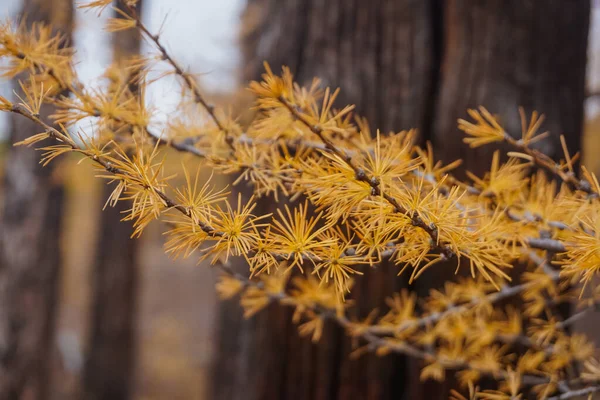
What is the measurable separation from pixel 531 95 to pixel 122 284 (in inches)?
135

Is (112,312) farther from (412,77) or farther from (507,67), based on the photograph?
(507,67)

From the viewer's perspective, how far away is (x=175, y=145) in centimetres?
56

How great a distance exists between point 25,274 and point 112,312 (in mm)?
1416

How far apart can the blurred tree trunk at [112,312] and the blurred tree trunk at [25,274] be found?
3.33ft

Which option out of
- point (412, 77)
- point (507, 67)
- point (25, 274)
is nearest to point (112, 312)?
point (25, 274)

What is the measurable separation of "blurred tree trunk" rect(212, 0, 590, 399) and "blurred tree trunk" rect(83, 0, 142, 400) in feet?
9.21

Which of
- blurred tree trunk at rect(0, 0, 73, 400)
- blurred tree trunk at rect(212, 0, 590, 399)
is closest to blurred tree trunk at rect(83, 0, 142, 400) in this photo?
blurred tree trunk at rect(0, 0, 73, 400)

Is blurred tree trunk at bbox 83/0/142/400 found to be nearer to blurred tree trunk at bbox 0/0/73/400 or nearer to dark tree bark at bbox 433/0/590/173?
blurred tree trunk at bbox 0/0/73/400

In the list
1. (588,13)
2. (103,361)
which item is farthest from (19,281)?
(588,13)

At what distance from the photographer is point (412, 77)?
908 millimetres

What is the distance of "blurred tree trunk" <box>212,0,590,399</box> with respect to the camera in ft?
2.88

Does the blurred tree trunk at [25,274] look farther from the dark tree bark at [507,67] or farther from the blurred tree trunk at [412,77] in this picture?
the dark tree bark at [507,67]

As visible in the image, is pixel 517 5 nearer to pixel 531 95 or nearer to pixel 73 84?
pixel 531 95

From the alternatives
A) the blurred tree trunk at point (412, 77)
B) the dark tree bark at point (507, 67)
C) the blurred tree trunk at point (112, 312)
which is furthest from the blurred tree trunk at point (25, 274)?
the dark tree bark at point (507, 67)
